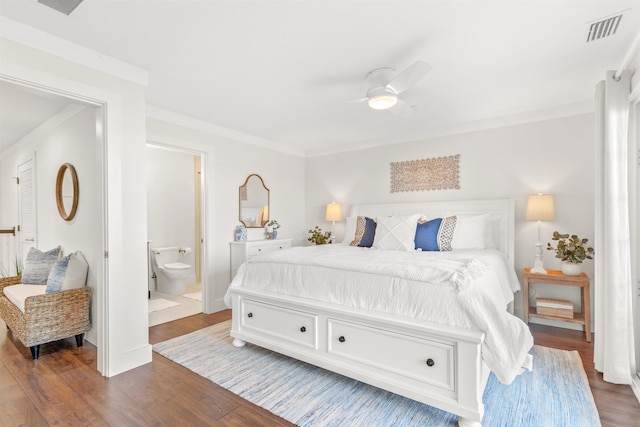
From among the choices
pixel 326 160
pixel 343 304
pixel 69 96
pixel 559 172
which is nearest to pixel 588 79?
pixel 559 172

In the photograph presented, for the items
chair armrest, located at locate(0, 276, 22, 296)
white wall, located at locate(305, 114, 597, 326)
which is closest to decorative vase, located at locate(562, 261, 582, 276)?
white wall, located at locate(305, 114, 597, 326)

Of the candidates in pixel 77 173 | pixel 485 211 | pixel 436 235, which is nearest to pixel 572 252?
pixel 485 211

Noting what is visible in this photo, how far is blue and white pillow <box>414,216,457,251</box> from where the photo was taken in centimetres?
351

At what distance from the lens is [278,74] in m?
2.78

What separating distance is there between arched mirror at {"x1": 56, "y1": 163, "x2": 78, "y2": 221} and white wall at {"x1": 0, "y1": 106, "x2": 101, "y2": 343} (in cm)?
6

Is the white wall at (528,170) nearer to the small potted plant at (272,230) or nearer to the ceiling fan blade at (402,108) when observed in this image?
Result: the ceiling fan blade at (402,108)

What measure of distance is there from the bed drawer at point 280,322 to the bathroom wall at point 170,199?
3455 mm

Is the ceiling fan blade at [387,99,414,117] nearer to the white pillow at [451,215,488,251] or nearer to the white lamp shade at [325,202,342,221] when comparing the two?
the white pillow at [451,215,488,251]

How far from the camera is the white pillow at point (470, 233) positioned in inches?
145

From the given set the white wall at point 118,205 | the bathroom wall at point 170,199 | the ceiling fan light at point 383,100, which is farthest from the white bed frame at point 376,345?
the bathroom wall at point 170,199

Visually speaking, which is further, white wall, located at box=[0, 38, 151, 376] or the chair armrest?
the chair armrest

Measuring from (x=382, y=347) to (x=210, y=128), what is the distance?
3.47 m

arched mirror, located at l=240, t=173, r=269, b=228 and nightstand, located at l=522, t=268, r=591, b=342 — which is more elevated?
arched mirror, located at l=240, t=173, r=269, b=228

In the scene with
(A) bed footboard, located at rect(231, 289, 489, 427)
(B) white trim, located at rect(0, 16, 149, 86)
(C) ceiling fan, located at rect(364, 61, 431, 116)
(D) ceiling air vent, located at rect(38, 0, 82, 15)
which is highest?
(D) ceiling air vent, located at rect(38, 0, 82, 15)
